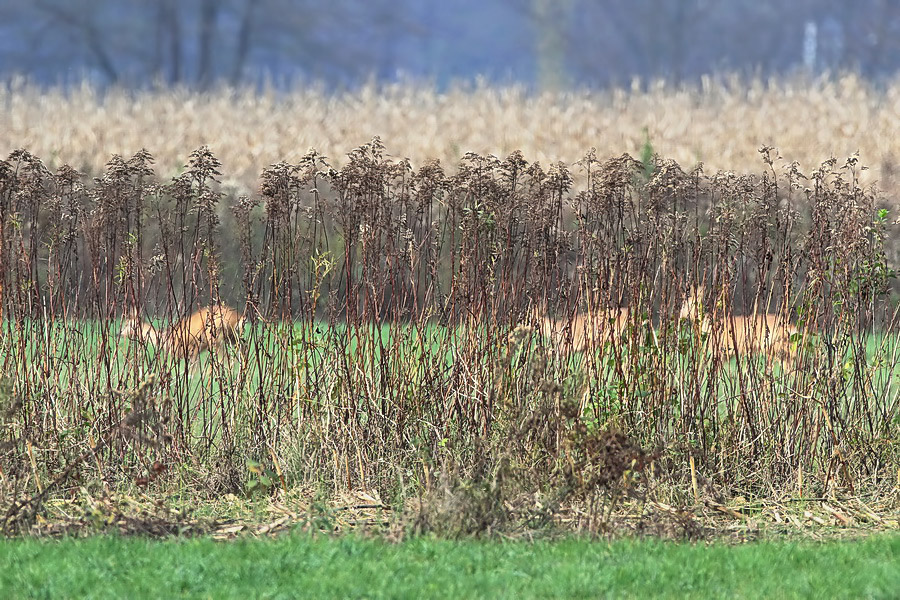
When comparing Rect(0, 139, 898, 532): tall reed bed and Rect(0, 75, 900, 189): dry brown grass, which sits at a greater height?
Rect(0, 75, 900, 189): dry brown grass

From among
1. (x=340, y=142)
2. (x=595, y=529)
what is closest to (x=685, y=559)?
(x=595, y=529)

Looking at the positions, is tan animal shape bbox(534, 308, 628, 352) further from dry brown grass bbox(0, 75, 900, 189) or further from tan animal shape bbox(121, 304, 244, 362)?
dry brown grass bbox(0, 75, 900, 189)

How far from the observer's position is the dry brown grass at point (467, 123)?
55.8 ft

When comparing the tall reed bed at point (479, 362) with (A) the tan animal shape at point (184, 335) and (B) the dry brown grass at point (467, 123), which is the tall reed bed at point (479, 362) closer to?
(A) the tan animal shape at point (184, 335)

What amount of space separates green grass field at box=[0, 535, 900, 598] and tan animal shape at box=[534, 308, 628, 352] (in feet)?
4.43

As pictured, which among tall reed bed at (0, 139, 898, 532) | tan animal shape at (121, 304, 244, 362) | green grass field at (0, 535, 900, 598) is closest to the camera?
green grass field at (0, 535, 900, 598)

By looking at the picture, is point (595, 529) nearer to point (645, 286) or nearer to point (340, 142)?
point (645, 286)

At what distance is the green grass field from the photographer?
395 cm

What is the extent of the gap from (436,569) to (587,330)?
204 centimetres

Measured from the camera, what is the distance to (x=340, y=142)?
1800 centimetres

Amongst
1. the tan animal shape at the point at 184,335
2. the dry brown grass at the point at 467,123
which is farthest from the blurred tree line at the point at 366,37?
the tan animal shape at the point at 184,335

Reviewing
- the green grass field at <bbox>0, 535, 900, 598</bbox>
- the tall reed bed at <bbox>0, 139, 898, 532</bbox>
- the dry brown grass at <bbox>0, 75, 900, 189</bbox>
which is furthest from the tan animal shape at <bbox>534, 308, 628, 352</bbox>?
the dry brown grass at <bbox>0, 75, 900, 189</bbox>

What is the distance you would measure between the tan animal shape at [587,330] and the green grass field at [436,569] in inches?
53.2

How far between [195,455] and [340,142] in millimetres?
12699
